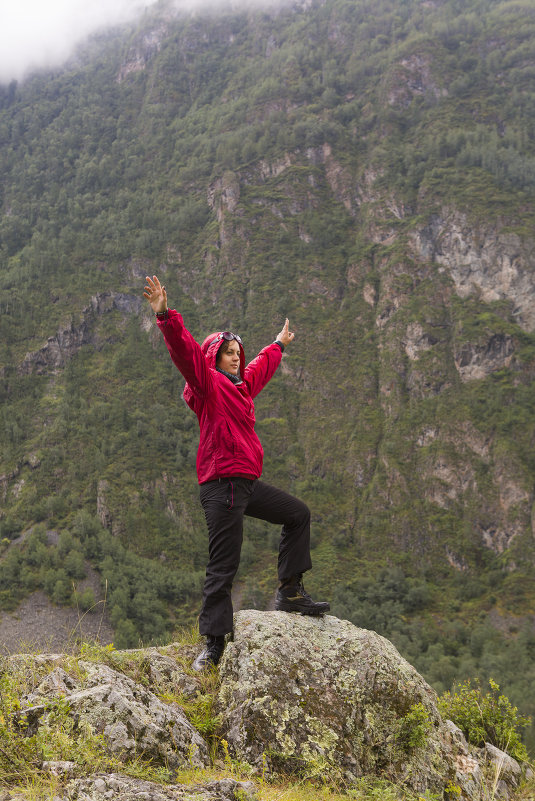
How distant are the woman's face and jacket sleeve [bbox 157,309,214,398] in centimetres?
45

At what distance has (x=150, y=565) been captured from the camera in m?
99.4

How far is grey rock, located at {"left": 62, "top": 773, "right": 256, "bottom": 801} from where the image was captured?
2.90 meters

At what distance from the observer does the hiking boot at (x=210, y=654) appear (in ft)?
16.8

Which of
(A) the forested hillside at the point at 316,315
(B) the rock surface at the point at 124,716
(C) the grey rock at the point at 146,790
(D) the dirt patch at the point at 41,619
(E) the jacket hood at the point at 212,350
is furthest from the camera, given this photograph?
(A) the forested hillside at the point at 316,315

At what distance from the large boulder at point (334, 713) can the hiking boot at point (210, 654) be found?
174 mm

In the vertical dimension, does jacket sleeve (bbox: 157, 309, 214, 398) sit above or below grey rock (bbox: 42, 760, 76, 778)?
above

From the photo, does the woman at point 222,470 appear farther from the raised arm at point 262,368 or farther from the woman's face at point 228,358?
the raised arm at point 262,368

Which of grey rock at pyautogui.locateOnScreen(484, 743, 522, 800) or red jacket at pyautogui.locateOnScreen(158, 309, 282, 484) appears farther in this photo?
red jacket at pyautogui.locateOnScreen(158, 309, 282, 484)

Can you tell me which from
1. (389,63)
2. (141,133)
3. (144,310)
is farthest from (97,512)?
(389,63)

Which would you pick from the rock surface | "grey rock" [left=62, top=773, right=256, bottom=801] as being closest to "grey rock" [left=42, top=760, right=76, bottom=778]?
"grey rock" [left=62, top=773, right=256, bottom=801]

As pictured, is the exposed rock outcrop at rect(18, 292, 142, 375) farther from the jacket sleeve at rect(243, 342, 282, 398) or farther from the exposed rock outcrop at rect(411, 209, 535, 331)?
the jacket sleeve at rect(243, 342, 282, 398)

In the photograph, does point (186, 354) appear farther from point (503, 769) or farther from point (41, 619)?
point (41, 619)

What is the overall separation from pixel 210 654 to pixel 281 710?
979 millimetres

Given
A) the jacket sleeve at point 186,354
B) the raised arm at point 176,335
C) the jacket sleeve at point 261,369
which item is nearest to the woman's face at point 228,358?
the jacket sleeve at point 261,369
